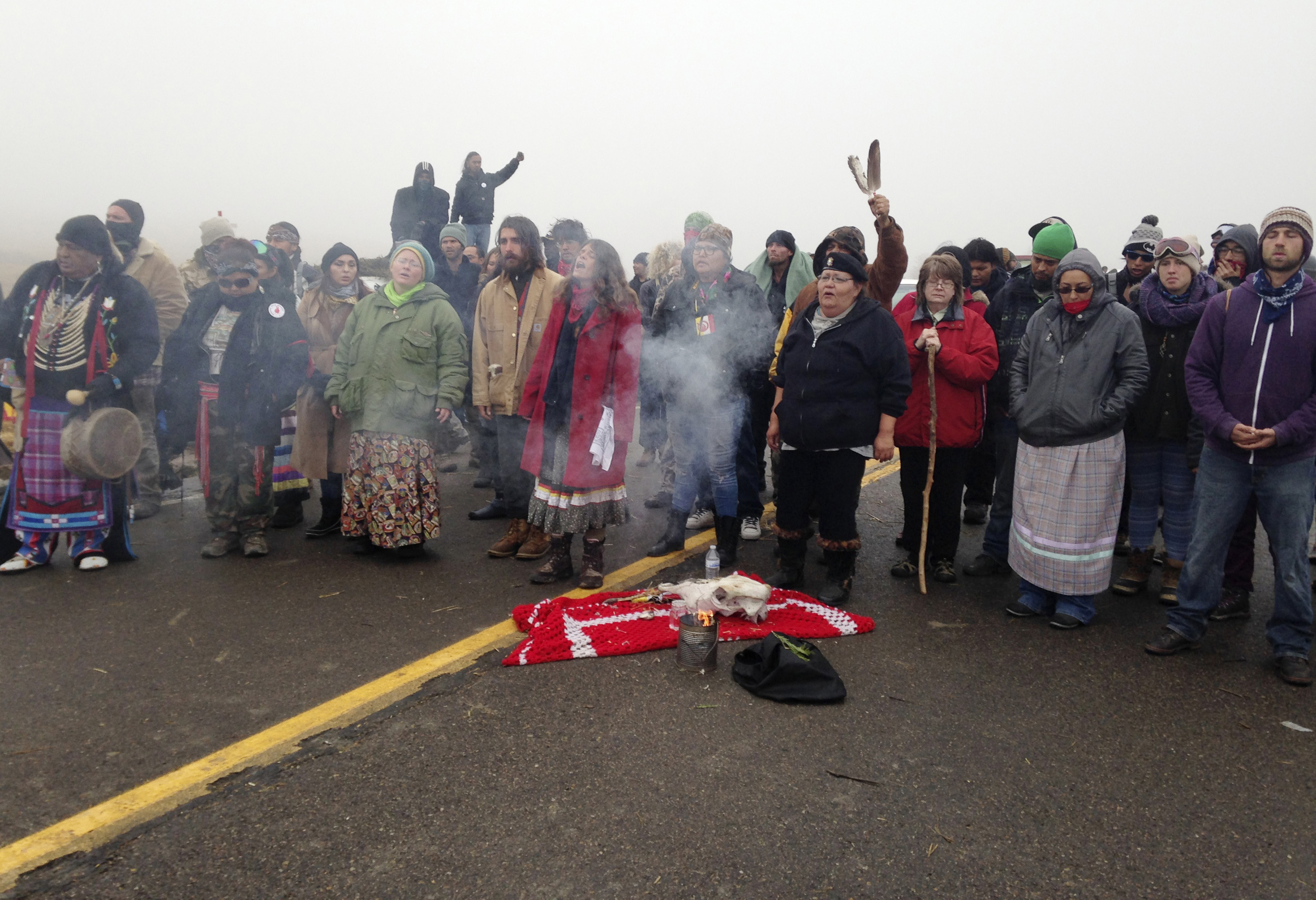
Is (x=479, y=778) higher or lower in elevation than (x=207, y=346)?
lower

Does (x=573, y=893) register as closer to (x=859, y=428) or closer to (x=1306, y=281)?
(x=859, y=428)

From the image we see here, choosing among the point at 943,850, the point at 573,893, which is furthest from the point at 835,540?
the point at 573,893

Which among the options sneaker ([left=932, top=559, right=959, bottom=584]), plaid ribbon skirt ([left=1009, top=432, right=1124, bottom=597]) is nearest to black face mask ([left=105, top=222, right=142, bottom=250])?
sneaker ([left=932, top=559, right=959, bottom=584])

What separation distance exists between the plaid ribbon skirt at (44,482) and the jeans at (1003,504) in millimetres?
5301

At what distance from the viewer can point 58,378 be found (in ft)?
15.8

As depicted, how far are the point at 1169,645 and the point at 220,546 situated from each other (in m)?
5.19

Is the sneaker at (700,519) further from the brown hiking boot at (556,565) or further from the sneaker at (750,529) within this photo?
the brown hiking boot at (556,565)

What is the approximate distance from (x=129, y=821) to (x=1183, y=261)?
518 cm

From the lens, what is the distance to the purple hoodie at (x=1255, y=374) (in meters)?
3.61

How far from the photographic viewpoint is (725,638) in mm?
4039

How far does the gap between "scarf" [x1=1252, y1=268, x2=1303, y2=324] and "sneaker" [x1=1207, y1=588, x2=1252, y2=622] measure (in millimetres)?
1537

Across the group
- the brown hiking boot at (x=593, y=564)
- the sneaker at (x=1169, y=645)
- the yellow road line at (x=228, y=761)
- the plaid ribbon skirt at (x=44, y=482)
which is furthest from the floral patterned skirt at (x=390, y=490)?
the sneaker at (x=1169, y=645)

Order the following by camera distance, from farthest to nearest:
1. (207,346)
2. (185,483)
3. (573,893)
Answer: (185,483) < (207,346) < (573,893)

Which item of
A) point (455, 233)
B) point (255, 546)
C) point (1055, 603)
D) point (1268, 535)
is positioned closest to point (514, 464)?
point (255, 546)
